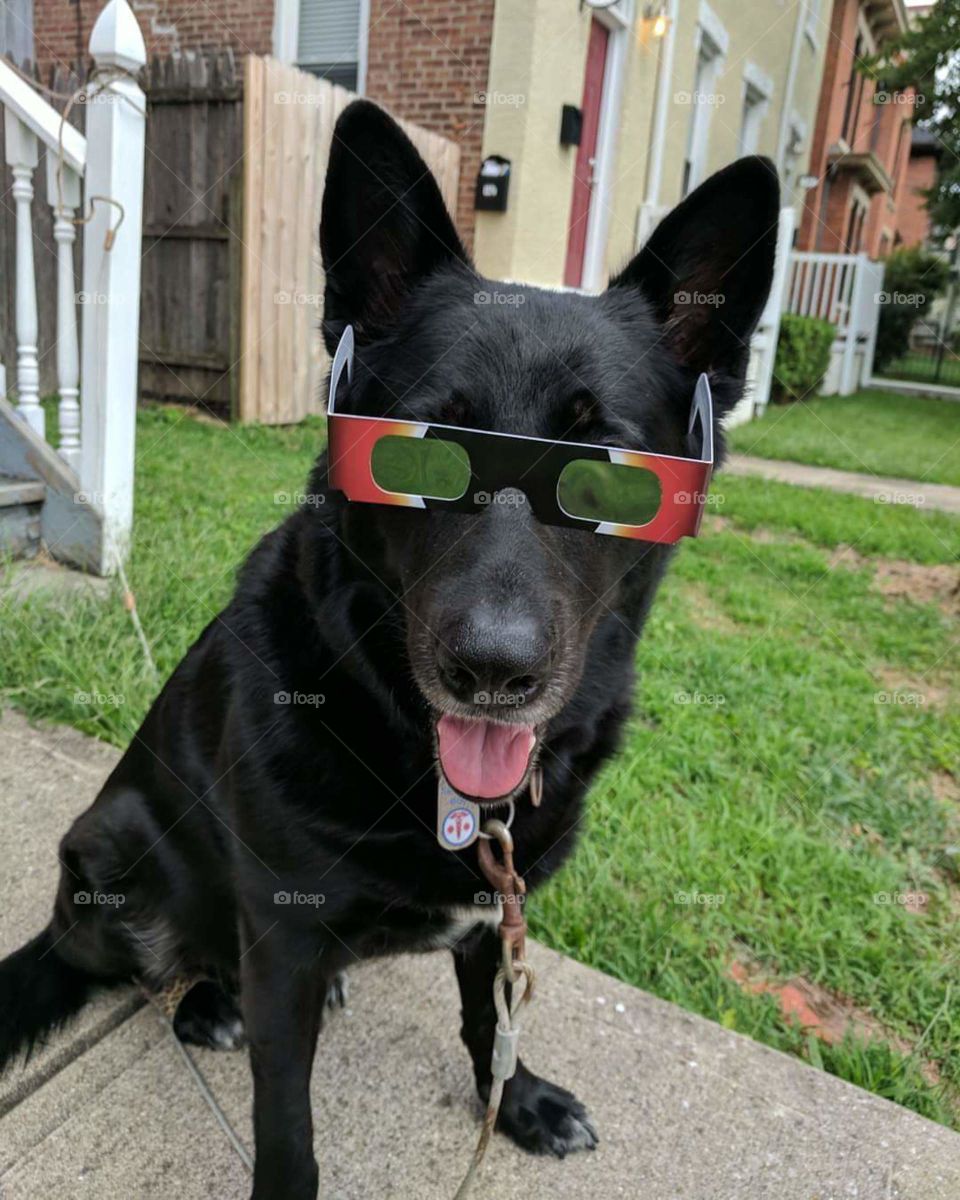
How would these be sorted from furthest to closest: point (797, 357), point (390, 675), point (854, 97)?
point (854, 97), point (797, 357), point (390, 675)

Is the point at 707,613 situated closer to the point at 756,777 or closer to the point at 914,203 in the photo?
the point at 756,777

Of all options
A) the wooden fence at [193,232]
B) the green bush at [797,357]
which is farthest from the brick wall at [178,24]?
the green bush at [797,357]

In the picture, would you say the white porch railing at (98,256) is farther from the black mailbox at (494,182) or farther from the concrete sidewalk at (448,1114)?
the black mailbox at (494,182)

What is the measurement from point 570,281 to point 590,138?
121cm

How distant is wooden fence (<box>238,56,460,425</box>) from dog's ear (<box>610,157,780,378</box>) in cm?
474

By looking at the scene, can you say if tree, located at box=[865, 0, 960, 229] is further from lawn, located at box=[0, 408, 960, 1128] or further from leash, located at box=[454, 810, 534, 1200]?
leash, located at box=[454, 810, 534, 1200]

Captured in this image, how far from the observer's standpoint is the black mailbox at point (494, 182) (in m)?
6.82

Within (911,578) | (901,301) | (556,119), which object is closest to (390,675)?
(911,578)

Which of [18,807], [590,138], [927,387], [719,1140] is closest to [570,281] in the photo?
[590,138]

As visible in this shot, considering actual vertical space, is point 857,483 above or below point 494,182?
below

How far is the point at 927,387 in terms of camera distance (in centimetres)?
1909

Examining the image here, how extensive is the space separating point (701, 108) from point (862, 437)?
413 centimetres

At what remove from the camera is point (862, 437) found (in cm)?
Answer: 991

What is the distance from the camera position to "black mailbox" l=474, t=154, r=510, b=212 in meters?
6.82
